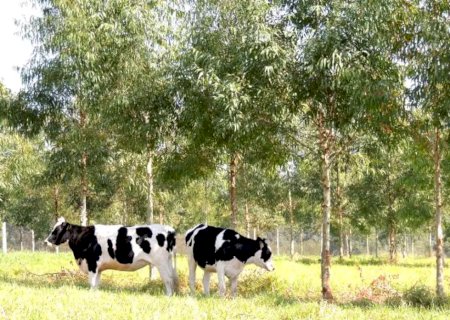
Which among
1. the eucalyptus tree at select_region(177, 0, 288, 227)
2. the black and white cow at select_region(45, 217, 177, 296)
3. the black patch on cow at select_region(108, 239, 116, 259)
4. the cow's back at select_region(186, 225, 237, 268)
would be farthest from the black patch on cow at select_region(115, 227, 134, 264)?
the eucalyptus tree at select_region(177, 0, 288, 227)

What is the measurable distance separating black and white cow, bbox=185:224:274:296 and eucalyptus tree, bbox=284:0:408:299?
7.75ft

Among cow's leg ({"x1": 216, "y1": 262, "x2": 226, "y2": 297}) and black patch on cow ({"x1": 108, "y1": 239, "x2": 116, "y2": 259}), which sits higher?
black patch on cow ({"x1": 108, "y1": 239, "x2": 116, "y2": 259})

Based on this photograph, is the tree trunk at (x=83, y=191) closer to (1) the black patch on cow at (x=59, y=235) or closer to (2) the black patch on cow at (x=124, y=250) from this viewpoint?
(1) the black patch on cow at (x=59, y=235)

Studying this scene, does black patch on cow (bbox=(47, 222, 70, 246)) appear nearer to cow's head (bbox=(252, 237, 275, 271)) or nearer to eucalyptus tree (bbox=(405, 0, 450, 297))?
cow's head (bbox=(252, 237, 275, 271))

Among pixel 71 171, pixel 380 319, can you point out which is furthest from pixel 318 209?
pixel 380 319

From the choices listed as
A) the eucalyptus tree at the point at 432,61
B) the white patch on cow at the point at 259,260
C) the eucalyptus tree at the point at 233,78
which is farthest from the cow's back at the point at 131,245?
the eucalyptus tree at the point at 432,61

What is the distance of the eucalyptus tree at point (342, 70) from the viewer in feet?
43.0

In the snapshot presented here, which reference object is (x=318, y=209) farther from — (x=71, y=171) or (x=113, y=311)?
(x=113, y=311)

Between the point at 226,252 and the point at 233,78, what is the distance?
486 cm

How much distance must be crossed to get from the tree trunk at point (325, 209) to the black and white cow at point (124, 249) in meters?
4.37

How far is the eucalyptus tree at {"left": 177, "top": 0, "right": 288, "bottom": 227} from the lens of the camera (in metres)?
14.2

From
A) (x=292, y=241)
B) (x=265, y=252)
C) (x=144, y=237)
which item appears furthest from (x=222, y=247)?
(x=292, y=241)

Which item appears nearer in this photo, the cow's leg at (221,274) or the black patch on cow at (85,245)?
the cow's leg at (221,274)

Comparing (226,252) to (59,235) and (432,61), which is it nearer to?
(59,235)
